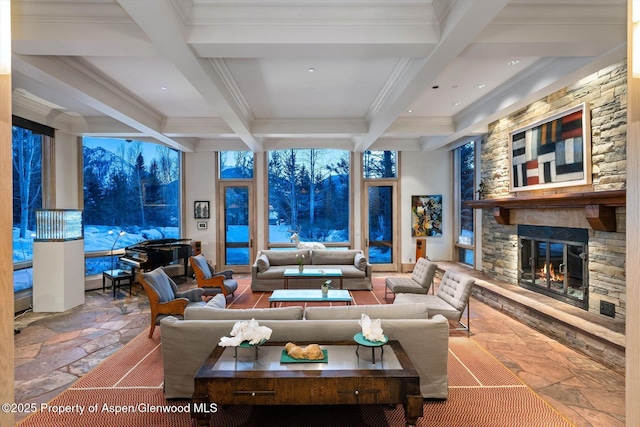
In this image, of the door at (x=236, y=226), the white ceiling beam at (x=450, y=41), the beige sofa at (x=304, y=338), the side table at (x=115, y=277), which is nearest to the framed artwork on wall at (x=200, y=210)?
the door at (x=236, y=226)

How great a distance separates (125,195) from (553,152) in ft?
29.5

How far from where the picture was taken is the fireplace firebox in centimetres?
445

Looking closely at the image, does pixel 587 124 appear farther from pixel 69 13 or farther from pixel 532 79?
pixel 69 13

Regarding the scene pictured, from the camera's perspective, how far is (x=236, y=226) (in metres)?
8.99

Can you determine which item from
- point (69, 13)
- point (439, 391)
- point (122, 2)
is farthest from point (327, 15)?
point (439, 391)

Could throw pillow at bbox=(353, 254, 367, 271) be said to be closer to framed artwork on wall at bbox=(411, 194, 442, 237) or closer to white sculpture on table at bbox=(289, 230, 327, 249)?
white sculpture on table at bbox=(289, 230, 327, 249)

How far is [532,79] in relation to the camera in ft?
14.5

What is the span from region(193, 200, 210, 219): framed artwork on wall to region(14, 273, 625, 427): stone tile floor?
3485 mm

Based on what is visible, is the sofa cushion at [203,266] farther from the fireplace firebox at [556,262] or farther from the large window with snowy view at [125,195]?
A: the fireplace firebox at [556,262]

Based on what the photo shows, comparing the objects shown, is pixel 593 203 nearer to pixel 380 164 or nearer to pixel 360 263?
pixel 360 263

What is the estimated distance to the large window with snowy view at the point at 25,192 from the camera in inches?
220

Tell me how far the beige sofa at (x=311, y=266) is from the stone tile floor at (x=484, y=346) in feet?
6.91

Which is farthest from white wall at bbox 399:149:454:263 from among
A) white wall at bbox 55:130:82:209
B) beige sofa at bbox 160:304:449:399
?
white wall at bbox 55:130:82:209

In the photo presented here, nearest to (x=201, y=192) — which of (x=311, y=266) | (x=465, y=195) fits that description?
(x=311, y=266)
